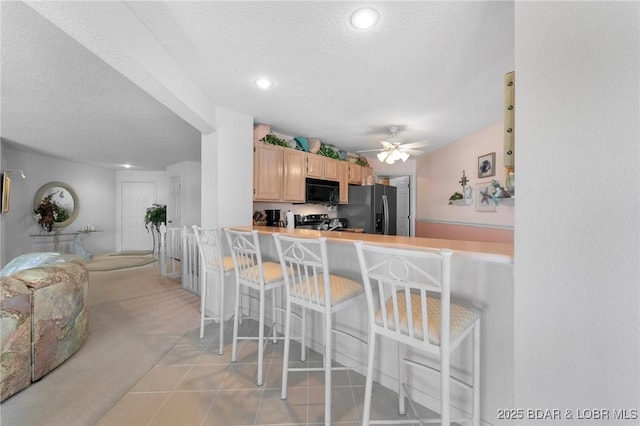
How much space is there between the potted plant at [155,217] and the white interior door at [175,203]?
0.54 meters

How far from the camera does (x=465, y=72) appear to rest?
1.94 metres

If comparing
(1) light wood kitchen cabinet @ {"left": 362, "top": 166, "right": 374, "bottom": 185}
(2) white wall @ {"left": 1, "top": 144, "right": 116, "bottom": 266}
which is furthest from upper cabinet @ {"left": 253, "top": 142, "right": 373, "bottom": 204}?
(2) white wall @ {"left": 1, "top": 144, "right": 116, "bottom": 266}

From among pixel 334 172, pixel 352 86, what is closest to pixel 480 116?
pixel 352 86

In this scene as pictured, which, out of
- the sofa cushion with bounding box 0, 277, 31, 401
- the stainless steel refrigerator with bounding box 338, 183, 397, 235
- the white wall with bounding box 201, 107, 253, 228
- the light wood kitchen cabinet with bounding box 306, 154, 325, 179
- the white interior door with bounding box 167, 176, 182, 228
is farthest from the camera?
the white interior door with bounding box 167, 176, 182, 228

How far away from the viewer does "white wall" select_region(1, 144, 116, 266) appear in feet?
14.6

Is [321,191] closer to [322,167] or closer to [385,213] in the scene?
[322,167]

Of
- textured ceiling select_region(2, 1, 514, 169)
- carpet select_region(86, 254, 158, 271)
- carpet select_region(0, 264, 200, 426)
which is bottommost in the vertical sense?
carpet select_region(0, 264, 200, 426)

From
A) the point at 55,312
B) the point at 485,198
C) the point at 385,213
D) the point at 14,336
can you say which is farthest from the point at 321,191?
the point at 14,336

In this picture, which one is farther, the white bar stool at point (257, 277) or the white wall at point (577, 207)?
the white bar stool at point (257, 277)

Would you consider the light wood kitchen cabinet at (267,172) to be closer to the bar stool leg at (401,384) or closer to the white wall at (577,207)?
the bar stool leg at (401,384)

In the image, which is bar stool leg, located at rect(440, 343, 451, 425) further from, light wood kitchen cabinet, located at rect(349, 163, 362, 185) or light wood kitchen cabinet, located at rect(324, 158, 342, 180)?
light wood kitchen cabinet, located at rect(349, 163, 362, 185)

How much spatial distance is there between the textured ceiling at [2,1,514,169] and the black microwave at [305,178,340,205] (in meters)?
0.81

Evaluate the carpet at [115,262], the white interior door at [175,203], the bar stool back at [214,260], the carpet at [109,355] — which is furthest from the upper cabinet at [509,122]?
the carpet at [115,262]

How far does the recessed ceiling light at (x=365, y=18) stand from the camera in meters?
1.31
